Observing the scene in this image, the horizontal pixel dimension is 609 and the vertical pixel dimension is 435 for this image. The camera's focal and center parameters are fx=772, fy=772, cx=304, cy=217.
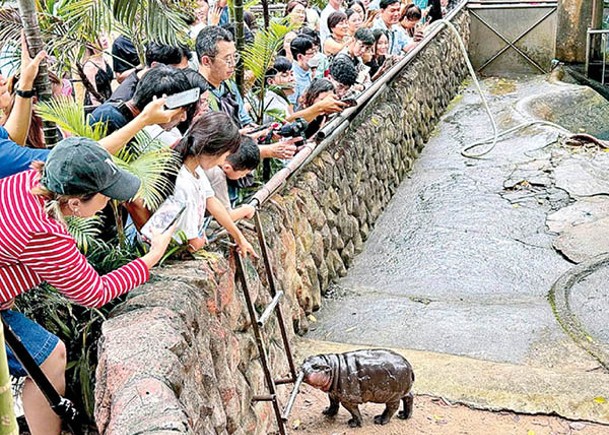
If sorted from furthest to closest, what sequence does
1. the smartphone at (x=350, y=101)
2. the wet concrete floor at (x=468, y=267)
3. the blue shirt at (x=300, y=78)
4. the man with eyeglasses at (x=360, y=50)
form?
1. the man with eyeglasses at (x=360, y=50)
2. the blue shirt at (x=300, y=78)
3. the smartphone at (x=350, y=101)
4. the wet concrete floor at (x=468, y=267)

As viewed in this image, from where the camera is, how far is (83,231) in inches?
121

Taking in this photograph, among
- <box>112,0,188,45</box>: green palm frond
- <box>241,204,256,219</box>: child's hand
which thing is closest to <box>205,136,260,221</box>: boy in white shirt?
<box>241,204,256,219</box>: child's hand

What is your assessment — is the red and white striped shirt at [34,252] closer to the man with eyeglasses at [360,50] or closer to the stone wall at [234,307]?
the stone wall at [234,307]

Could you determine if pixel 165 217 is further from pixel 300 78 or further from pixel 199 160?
pixel 300 78

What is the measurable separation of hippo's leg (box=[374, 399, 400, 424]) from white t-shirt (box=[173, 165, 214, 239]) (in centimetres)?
163

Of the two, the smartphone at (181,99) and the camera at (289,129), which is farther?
the camera at (289,129)

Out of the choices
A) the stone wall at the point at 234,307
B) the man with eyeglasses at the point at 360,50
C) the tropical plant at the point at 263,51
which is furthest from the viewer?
the man with eyeglasses at the point at 360,50

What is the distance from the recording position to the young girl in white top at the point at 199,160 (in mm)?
3365

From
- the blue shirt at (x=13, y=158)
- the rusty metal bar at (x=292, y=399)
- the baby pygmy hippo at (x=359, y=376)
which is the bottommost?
the baby pygmy hippo at (x=359, y=376)

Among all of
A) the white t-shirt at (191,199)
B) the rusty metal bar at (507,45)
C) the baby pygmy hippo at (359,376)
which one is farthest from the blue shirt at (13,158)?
the rusty metal bar at (507,45)

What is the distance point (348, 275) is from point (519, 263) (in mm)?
1550

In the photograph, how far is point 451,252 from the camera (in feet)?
23.2

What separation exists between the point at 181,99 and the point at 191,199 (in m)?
0.43

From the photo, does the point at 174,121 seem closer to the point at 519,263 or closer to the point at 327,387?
the point at 327,387
